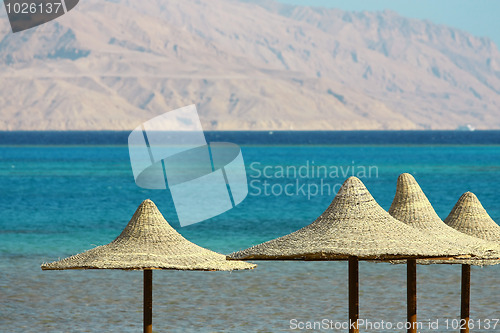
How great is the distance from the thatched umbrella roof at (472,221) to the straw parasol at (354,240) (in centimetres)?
287

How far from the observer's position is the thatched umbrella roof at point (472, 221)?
577 inches

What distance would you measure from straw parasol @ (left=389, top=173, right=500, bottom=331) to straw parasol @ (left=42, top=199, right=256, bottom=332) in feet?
8.66

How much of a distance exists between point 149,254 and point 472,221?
5.72m

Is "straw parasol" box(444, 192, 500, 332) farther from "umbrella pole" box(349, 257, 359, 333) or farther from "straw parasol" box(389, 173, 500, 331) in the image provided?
"umbrella pole" box(349, 257, 359, 333)

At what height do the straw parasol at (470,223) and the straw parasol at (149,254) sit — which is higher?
the straw parasol at (149,254)

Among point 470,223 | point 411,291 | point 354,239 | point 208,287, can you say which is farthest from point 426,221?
point 208,287

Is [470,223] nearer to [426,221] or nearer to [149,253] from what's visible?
[426,221]

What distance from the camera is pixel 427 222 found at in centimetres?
1345

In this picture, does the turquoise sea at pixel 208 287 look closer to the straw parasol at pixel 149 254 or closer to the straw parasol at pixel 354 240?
the straw parasol at pixel 149 254

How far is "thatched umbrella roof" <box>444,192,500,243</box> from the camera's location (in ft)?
48.1

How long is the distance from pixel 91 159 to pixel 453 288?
268 feet

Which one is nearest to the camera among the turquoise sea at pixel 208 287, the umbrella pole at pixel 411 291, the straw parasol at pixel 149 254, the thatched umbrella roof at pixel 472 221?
the straw parasol at pixel 149 254

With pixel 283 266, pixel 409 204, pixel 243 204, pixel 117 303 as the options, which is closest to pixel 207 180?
pixel 243 204

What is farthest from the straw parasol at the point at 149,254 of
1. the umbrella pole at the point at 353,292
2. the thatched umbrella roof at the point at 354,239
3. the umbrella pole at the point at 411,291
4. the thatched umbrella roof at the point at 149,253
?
the umbrella pole at the point at 411,291
